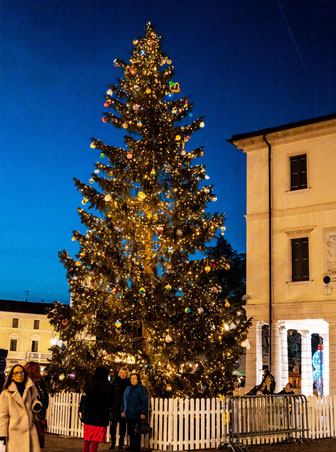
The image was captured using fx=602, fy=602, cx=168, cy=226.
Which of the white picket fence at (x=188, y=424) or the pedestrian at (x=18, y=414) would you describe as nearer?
the pedestrian at (x=18, y=414)

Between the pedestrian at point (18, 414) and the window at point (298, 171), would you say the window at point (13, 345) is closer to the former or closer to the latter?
the window at point (298, 171)

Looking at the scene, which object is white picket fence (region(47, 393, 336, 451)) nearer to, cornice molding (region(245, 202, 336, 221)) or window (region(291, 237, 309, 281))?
window (region(291, 237, 309, 281))

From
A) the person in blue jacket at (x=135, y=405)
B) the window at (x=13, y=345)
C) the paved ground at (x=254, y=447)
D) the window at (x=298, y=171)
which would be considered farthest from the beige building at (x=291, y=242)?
the window at (x=13, y=345)

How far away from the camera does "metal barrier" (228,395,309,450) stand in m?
14.5

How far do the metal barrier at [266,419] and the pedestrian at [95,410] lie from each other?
4.69 meters

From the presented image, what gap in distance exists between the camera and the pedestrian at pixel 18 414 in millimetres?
7965

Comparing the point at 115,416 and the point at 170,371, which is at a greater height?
the point at 170,371


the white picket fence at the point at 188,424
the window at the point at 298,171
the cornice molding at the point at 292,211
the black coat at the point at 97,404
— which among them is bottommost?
the white picket fence at the point at 188,424

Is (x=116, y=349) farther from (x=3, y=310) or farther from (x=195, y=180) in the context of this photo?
(x=3, y=310)

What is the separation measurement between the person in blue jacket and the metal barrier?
2.28 meters

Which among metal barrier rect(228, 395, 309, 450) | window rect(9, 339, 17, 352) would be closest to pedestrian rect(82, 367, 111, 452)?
metal barrier rect(228, 395, 309, 450)

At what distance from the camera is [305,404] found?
54.5 feet

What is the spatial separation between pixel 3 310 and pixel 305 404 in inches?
3292

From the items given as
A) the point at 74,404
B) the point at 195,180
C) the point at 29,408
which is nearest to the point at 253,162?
the point at 195,180
